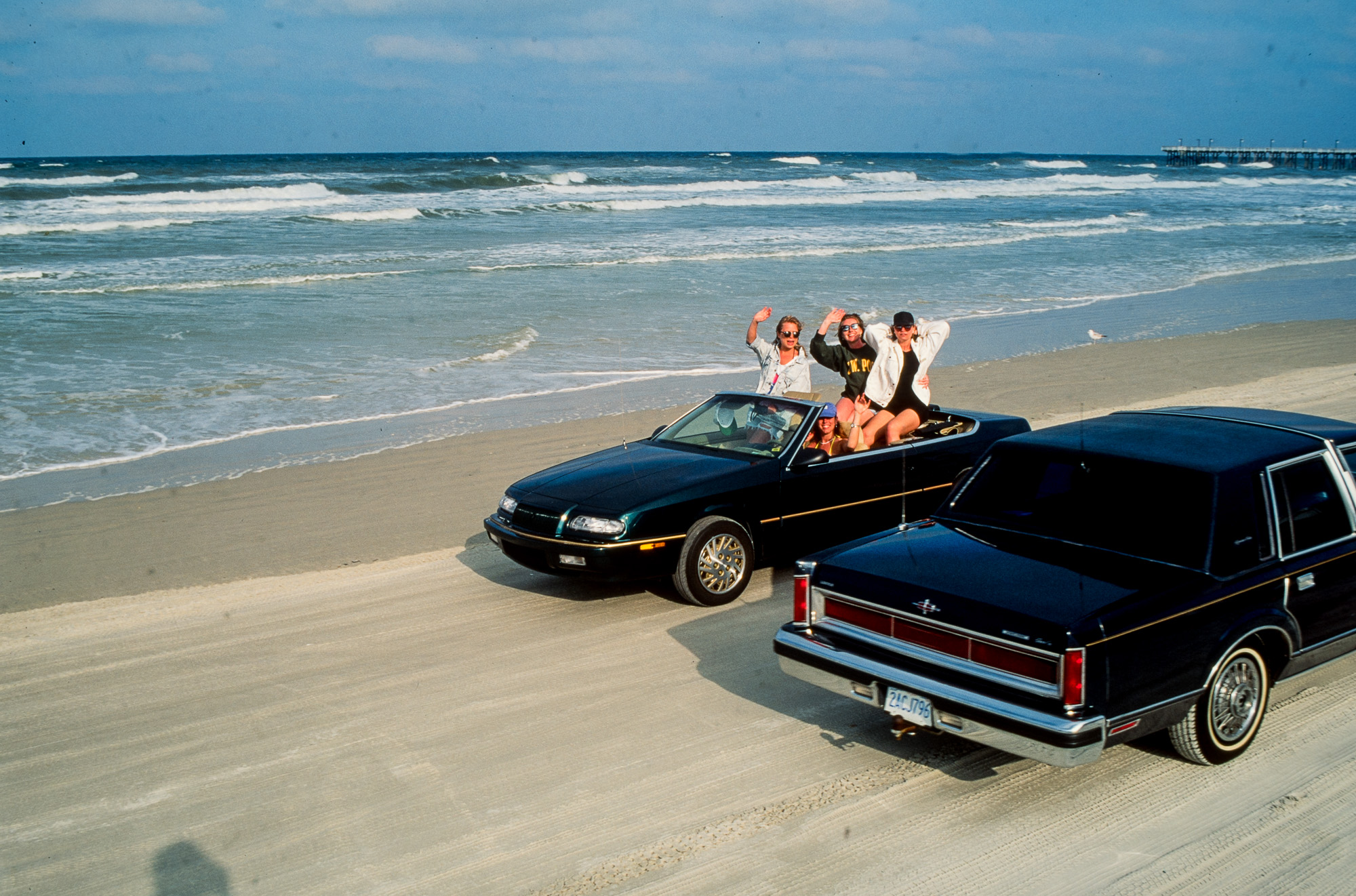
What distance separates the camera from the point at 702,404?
8289 mm

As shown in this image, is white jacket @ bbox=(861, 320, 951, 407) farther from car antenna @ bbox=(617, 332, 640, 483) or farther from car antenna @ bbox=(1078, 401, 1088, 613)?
car antenna @ bbox=(1078, 401, 1088, 613)

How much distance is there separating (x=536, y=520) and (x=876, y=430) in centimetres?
264

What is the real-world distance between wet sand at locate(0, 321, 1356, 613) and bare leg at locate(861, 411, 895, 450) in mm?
3333

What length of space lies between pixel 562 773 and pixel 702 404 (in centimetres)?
386

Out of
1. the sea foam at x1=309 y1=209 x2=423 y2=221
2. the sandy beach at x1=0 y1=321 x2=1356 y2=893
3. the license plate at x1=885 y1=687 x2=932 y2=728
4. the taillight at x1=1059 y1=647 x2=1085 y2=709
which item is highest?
the sea foam at x1=309 y1=209 x2=423 y2=221

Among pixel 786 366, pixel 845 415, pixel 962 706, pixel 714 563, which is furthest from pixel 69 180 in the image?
pixel 962 706

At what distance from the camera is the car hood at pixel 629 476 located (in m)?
7.04

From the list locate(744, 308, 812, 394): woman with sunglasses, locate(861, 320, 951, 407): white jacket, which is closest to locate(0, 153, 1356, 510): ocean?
locate(744, 308, 812, 394): woman with sunglasses

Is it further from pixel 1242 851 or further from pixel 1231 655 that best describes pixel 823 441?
pixel 1242 851

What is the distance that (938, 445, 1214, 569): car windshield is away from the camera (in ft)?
15.9

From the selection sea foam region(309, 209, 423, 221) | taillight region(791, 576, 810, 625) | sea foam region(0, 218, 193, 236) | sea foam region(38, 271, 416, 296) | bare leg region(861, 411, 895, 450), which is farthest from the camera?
sea foam region(309, 209, 423, 221)

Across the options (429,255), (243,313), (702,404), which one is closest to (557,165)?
(429,255)

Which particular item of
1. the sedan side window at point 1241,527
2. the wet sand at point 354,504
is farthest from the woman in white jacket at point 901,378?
A: the wet sand at point 354,504

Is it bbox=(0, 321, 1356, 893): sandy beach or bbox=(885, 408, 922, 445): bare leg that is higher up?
bbox=(885, 408, 922, 445): bare leg
